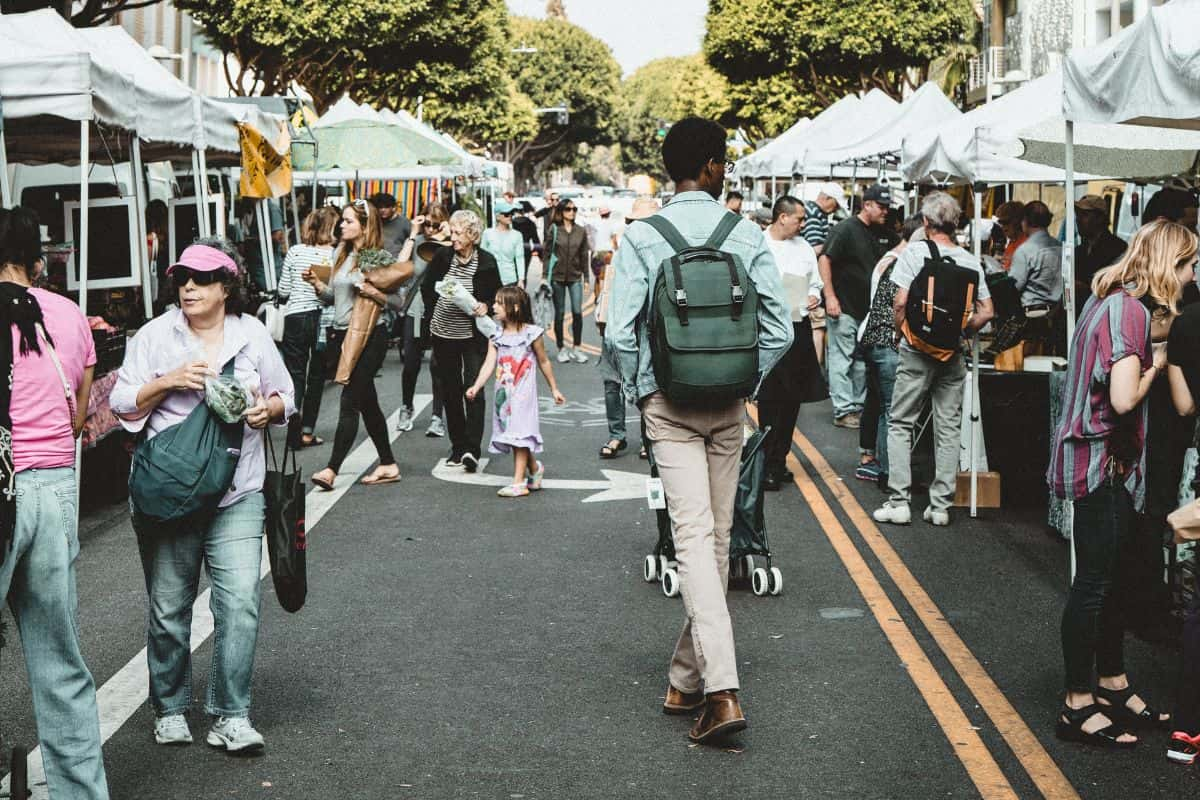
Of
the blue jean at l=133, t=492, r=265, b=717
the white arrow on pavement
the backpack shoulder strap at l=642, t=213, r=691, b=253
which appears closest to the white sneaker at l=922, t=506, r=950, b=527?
the white arrow on pavement

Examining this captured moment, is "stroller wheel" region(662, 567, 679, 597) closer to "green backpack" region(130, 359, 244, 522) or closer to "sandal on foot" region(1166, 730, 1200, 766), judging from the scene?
"sandal on foot" region(1166, 730, 1200, 766)

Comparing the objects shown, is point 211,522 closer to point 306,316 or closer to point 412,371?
point 306,316

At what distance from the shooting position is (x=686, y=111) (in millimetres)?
74312

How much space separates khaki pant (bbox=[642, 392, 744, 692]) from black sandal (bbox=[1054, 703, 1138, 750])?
1119 millimetres

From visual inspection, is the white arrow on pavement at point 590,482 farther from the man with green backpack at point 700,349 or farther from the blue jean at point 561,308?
the blue jean at point 561,308

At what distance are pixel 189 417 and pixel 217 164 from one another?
11.6 m

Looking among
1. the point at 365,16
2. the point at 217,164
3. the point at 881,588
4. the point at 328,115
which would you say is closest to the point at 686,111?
the point at 365,16

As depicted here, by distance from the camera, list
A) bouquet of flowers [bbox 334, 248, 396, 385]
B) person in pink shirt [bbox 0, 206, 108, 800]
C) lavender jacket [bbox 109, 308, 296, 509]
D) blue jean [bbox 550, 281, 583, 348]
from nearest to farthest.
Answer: person in pink shirt [bbox 0, 206, 108, 800]
lavender jacket [bbox 109, 308, 296, 509]
bouquet of flowers [bbox 334, 248, 396, 385]
blue jean [bbox 550, 281, 583, 348]

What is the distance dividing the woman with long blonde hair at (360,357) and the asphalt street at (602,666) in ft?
1.96

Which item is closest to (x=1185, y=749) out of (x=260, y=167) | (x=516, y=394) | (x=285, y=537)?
(x=285, y=537)

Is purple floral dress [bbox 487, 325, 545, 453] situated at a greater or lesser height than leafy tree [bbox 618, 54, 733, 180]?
A: lesser

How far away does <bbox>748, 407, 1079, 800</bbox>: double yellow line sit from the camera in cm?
495

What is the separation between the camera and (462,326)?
35.9 ft

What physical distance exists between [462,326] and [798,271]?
7.96 ft
